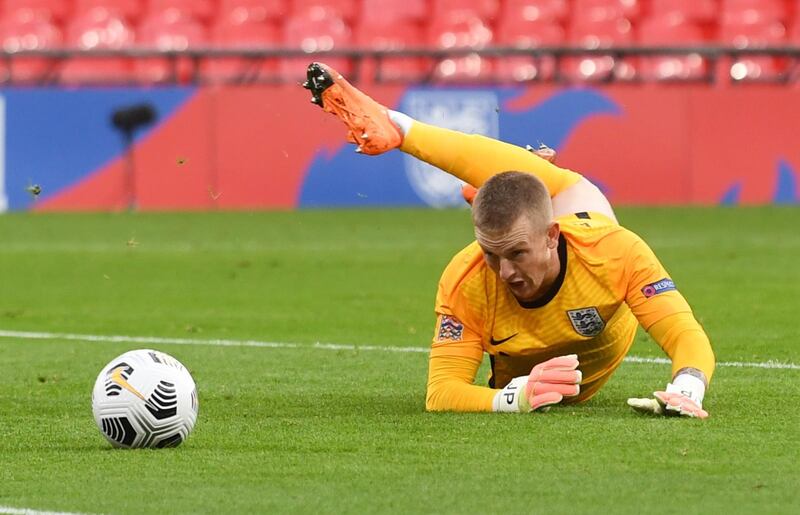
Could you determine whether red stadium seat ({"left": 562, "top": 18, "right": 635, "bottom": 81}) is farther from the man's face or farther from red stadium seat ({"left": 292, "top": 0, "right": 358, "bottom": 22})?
the man's face

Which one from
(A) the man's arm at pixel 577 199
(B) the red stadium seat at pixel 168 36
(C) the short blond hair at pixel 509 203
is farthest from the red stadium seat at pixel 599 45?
(C) the short blond hair at pixel 509 203

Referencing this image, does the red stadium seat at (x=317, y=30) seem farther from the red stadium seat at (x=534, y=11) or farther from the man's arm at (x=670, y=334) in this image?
the man's arm at (x=670, y=334)

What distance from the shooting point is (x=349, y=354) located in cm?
974

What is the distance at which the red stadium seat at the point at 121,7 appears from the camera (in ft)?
80.2

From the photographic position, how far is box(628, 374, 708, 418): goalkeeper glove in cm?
664

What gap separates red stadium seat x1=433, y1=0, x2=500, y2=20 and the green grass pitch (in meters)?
7.70

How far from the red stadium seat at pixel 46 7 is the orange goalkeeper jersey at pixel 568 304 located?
18.6 metres

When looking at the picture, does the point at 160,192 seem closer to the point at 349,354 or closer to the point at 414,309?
the point at 414,309

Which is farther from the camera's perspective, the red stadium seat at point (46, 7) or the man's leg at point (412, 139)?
the red stadium seat at point (46, 7)

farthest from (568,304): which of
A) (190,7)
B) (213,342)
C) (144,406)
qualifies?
(190,7)

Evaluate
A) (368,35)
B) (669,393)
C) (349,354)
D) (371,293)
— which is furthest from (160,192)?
(669,393)

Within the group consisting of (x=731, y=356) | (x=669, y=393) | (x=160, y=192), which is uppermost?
(x=669, y=393)

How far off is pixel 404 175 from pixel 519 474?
601 inches

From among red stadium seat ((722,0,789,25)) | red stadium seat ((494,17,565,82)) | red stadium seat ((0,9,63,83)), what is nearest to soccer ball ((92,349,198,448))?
red stadium seat ((494,17,565,82))
